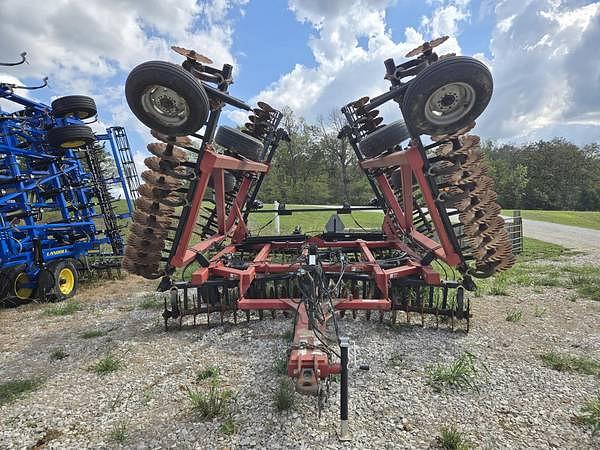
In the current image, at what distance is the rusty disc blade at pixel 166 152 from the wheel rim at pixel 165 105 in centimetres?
53

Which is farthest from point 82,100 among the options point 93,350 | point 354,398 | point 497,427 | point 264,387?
point 497,427

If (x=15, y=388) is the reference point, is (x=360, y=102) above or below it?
above

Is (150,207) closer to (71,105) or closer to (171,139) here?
(171,139)

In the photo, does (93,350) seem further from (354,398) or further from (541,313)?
(541,313)

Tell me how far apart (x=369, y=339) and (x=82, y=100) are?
8943 mm

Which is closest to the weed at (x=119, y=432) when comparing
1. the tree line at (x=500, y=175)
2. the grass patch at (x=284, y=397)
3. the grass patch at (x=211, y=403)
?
the grass patch at (x=211, y=403)

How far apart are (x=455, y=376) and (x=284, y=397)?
185cm

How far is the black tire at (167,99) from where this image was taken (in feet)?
13.9

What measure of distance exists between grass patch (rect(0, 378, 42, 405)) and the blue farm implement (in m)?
3.98

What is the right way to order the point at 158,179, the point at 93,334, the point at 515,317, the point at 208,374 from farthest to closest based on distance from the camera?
the point at 515,317 → the point at 93,334 → the point at 158,179 → the point at 208,374

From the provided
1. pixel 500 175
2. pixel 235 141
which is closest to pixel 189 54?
pixel 235 141

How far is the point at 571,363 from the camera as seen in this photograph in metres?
4.27

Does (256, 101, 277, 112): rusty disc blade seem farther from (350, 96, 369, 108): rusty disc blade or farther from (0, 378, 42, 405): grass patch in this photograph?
(0, 378, 42, 405): grass patch

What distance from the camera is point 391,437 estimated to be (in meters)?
3.06
